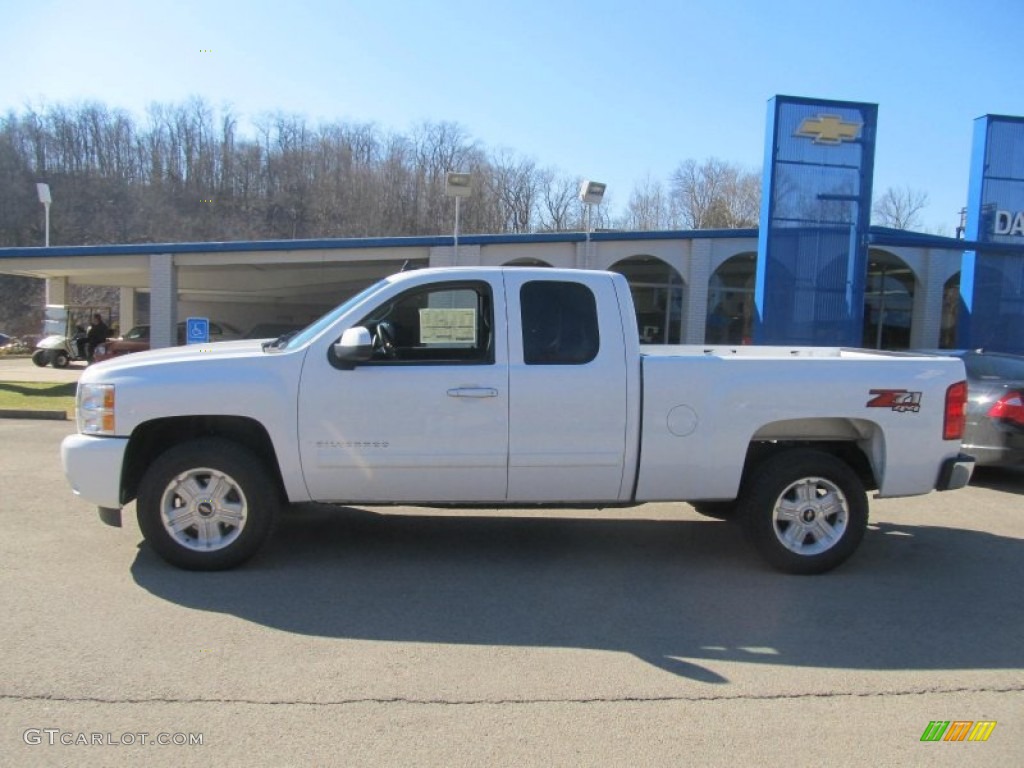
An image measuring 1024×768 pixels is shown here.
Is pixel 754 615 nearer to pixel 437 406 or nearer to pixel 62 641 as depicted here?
pixel 437 406

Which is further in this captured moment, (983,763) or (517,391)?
(517,391)

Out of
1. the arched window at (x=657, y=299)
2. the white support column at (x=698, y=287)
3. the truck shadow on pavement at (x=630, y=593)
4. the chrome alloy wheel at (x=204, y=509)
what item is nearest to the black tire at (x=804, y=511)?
the truck shadow on pavement at (x=630, y=593)

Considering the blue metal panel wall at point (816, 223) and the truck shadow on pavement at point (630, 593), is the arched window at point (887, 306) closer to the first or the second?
the blue metal panel wall at point (816, 223)

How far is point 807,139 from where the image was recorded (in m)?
14.7

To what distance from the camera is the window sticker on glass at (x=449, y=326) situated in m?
5.07

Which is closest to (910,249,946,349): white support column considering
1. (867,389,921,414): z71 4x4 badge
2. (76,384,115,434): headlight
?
(867,389,921,414): z71 4x4 badge

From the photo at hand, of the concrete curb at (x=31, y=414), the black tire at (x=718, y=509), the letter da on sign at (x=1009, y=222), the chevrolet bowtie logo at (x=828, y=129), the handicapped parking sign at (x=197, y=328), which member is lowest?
the concrete curb at (x=31, y=414)

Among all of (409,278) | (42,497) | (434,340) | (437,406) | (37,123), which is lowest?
(42,497)

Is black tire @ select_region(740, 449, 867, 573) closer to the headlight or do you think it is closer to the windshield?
the windshield

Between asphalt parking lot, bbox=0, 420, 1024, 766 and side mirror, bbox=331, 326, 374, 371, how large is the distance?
1417 millimetres

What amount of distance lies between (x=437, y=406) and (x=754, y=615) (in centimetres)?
230

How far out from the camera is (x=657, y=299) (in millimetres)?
22859

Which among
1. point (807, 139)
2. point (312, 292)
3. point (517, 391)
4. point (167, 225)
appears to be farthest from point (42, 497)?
point (167, 225)

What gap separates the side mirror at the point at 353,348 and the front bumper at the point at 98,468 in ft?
4.71
